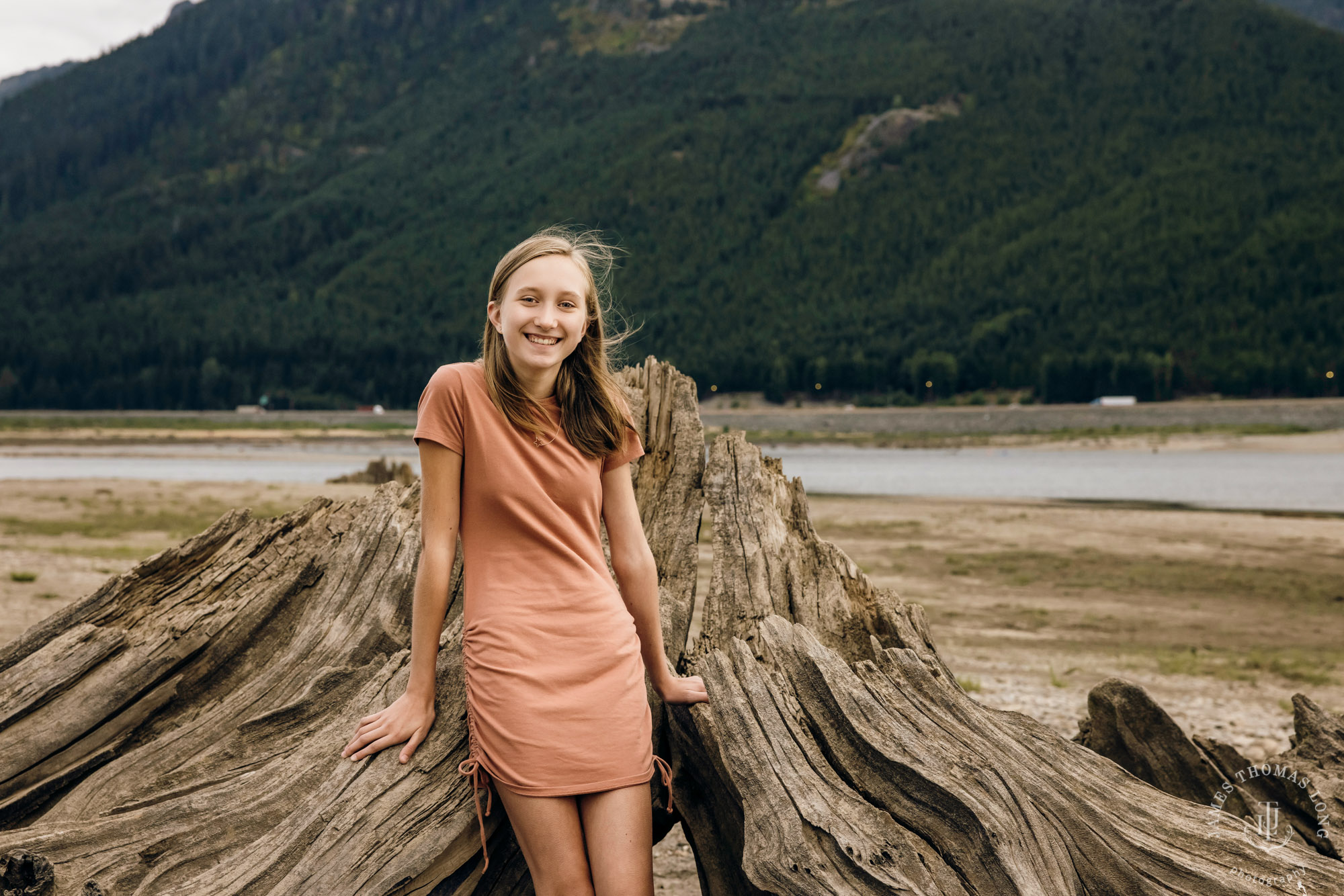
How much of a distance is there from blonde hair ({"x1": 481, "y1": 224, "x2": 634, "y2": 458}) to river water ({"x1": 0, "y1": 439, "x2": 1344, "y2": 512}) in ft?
74.5

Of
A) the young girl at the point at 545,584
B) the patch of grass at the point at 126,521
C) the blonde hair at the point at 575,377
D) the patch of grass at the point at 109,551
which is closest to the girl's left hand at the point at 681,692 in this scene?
the young girl at the point at 545,584

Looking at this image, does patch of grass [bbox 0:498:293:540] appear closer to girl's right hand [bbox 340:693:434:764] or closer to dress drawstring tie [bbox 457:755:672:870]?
girl's right hand [bbox 340:693:434:764]

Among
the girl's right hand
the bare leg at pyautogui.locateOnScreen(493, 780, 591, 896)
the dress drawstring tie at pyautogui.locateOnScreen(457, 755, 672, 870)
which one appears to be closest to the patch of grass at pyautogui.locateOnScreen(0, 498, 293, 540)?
the girl's right hand

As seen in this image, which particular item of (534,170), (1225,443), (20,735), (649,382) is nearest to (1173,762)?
(649,382)

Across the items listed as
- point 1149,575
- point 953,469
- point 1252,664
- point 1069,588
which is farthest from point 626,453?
point 953,469

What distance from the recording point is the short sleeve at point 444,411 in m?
2.28

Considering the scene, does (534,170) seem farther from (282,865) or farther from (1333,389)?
(282,865)

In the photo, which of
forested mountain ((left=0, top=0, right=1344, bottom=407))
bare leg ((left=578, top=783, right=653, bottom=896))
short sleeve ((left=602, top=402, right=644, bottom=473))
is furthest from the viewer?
forested mountain ((left=0, top=0, right=1344, bottom=407))

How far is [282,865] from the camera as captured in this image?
2297 millimetres

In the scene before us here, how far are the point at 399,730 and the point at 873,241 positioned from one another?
149 m

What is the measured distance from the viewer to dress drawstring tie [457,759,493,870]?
2.28m

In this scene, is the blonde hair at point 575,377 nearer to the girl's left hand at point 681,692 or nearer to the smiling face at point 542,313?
the smiling face at point 542,313

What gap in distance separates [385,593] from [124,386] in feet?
459

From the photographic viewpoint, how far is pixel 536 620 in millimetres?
2252
